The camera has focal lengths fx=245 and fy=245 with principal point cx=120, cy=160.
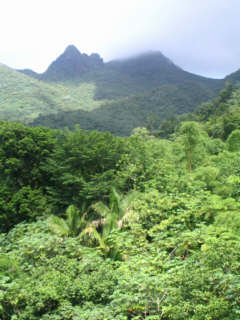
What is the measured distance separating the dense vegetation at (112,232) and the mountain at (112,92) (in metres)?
51.2

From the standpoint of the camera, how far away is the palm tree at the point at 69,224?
6.87 metres

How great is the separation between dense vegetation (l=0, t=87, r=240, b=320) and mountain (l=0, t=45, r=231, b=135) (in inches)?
2016

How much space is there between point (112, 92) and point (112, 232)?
109 metres

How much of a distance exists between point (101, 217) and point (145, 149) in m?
3.16

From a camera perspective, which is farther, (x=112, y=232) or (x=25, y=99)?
(x=25, y=99)

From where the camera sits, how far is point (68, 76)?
134 metres

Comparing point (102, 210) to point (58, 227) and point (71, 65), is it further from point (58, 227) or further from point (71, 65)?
point (71, 65)

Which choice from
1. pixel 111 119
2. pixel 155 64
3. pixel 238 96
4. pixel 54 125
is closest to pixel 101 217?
pixel 238 96

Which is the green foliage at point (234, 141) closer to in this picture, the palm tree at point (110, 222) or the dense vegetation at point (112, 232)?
the dense vegetation at point (112, 232)

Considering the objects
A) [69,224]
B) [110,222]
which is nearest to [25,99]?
[69,224]

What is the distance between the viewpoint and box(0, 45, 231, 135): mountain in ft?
223

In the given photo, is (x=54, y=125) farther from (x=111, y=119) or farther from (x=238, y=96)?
(x=238, y=96)

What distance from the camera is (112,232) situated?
620 centimetres

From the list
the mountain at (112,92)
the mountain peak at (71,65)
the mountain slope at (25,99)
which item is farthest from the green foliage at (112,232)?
the mountain peak at (71,65)
